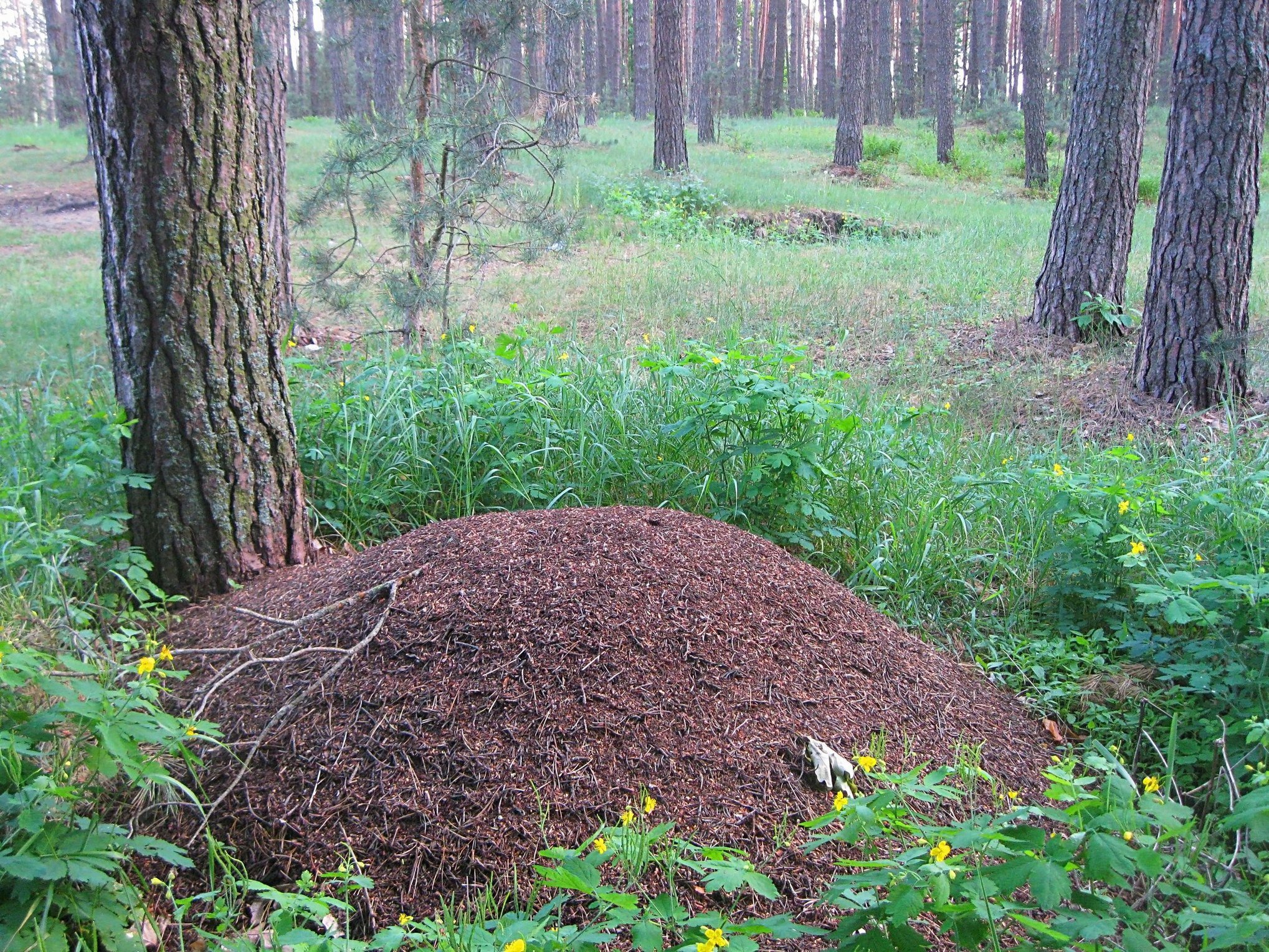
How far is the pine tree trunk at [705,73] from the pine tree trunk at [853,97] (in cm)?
420

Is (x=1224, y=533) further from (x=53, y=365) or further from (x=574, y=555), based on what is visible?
(x=53, y=365)

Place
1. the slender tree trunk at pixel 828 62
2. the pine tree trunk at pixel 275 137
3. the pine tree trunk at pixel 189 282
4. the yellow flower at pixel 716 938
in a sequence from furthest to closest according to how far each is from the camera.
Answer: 1. the slender tree trunk at pixel 828 62
2. the pine tree trunk at pixel 275 137
3. the pine tree trunk at pixel 189 282
4. the yellow flower at pixel 716 938

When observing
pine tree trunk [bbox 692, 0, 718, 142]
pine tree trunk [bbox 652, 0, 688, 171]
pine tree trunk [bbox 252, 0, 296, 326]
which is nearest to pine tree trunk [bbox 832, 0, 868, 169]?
pine tree trunk [bbox 692, 0, 718, 142]

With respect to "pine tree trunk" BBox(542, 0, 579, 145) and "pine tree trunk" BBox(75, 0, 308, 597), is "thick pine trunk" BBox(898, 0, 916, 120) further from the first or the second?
"pine tree trunk" BBox(75, 0, 308, 597)

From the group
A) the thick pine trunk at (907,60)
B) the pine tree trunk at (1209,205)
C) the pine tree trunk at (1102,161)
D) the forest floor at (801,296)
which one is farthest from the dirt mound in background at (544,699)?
the thick pine trunk at (907,60)

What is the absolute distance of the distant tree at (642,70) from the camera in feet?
95.6

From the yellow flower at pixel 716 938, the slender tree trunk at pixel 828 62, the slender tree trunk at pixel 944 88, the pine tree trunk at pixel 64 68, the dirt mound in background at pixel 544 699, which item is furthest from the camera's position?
the slender tree trunk at pixel 828 62

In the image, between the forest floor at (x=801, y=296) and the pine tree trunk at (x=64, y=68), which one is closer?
the forest floor at (x=801, y=296)

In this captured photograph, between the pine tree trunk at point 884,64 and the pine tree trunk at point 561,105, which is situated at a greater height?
the pine tree trunk at point 884,64

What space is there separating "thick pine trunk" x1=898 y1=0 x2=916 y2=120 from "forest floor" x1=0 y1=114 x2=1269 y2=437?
26.3 metres

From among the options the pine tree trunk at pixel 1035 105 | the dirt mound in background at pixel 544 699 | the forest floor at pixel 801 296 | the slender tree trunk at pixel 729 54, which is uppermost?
the slender tree trunk at pixel 729 54

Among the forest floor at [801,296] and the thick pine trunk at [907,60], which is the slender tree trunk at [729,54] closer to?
the thick pine trunk at [907,60]

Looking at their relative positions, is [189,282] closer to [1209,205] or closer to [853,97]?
[1209,205]

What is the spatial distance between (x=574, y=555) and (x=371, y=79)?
2472cm
